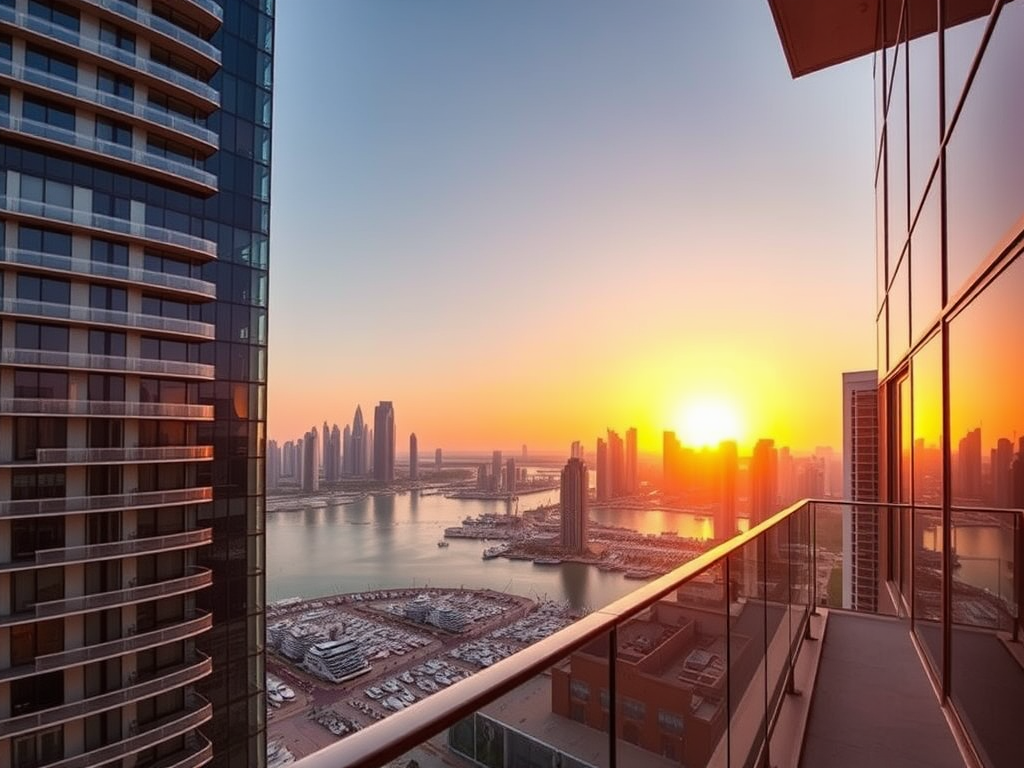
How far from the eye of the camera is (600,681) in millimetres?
1078

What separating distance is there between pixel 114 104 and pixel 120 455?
5.69 m

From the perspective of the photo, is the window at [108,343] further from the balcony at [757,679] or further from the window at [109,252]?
the balcony at [757,679]

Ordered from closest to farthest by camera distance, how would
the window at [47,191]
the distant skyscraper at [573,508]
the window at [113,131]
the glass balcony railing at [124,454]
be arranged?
1. the window at [47,191]
2. the glass balcony railing at [124,454]
3. the window at [113,131]
4. the distant skyscraper at [573,508]

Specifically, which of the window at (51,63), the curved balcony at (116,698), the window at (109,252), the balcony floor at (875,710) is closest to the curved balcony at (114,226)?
the window at (109,252)

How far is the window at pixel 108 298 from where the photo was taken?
876 cm

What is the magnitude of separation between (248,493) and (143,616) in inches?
101

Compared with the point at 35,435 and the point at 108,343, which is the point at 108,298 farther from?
the point at 35,435

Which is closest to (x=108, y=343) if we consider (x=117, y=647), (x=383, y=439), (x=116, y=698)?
(x=117, y=647)

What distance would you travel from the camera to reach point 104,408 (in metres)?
8.81

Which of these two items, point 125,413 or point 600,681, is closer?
point 600,681

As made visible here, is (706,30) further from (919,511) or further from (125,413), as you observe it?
(125,413)

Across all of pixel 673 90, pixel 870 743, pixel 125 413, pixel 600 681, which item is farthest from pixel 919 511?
pixel 673 90

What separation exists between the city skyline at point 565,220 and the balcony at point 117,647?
4.49 metres

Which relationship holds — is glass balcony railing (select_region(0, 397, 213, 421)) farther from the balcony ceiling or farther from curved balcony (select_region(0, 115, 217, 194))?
the balcony ceiling
